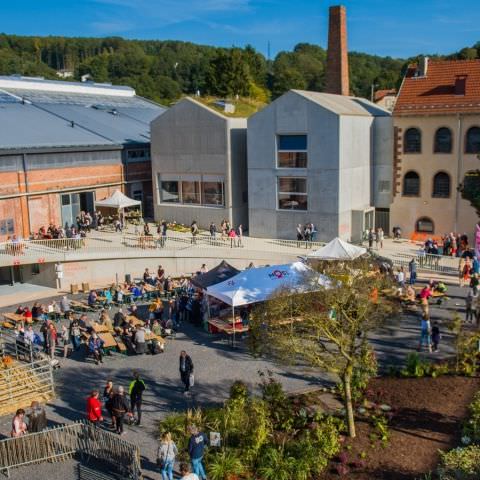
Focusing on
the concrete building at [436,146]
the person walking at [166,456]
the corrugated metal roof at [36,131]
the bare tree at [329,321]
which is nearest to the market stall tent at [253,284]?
the bare tree at [329,321]

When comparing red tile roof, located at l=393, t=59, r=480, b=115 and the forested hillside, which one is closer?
red tile roof, located at l=393, t=59, r=480, b=115

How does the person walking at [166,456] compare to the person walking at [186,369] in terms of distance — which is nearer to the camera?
the person walking at [166,456]

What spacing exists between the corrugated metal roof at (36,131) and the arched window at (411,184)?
63.6 ft

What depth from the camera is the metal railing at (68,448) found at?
13.0m

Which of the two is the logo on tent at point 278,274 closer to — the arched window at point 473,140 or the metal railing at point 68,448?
the metal railing at point 68,448

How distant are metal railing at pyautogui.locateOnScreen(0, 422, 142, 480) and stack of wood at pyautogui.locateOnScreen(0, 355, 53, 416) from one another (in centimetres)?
327

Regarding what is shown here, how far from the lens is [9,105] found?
41.2 meters

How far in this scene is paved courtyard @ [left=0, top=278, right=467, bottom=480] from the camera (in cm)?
1506

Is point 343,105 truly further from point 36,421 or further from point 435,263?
point 36,421

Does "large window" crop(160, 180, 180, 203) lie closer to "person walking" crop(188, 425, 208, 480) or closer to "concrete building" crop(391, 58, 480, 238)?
"concrete building" crop(391, 58, 480, 238)

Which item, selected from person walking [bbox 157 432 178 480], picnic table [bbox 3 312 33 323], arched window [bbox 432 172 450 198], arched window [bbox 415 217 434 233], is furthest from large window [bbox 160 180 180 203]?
person walking [bbox 157 432 178 480]

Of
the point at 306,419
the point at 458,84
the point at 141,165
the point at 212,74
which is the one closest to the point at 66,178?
the point at 141,165

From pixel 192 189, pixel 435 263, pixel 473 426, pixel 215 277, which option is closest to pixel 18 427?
pixel 215 277

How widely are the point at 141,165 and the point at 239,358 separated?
2662cm
